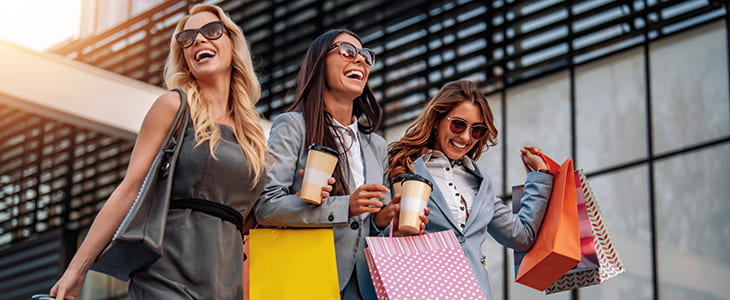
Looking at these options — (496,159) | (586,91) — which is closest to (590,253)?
(586,91)

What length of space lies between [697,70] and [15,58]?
7.70 metres

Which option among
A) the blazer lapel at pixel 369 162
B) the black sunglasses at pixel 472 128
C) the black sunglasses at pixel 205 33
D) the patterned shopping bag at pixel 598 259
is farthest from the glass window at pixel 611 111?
the black sunglasses at pixel 205 33

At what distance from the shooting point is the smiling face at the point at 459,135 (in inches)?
174

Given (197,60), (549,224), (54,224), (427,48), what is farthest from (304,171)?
(54,224)

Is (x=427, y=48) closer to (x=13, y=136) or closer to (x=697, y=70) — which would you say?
(x=697, y=70)

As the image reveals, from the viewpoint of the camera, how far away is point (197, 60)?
359 cm

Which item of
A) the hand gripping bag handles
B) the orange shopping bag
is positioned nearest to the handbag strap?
the hand gripping bag handles

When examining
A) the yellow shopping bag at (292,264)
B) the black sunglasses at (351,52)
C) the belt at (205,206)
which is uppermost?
the black sunglasses at (351,52)

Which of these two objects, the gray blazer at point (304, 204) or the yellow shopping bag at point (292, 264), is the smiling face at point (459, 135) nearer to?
the gray blazer at point (304, 204)

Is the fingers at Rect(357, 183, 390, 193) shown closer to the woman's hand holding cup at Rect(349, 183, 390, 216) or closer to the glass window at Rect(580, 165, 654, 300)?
the woman's hand holding cup at Rect(349, 183, 390, 216)

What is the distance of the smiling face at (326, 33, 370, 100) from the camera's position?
398cm

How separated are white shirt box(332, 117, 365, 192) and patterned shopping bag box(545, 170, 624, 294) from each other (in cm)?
122

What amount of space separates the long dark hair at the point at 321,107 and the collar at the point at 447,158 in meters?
0.37

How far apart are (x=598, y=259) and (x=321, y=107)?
4.93ft
